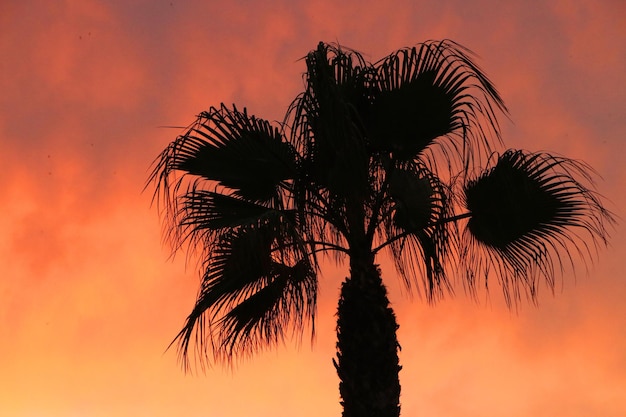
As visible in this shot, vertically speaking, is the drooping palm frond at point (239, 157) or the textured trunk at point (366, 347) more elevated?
the drooping palm frond at point (239, 157)

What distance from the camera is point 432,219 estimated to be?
8.34 metres

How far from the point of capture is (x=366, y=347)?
7414 millimetres

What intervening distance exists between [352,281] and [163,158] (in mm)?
1978

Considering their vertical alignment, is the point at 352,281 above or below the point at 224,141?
below

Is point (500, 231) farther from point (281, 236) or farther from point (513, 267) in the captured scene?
point (281, 236)

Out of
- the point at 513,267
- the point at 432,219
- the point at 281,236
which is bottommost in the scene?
the point at 281,236

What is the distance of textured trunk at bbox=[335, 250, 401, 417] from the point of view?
739 centimetres

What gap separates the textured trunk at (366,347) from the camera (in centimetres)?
739

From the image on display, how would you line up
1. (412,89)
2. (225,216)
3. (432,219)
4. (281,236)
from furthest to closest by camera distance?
(432,219)
(225,216)
(412,89)
(281,236)

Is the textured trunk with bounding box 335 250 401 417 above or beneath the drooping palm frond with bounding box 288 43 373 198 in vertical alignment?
beneath

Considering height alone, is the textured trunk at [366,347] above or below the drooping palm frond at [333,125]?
below

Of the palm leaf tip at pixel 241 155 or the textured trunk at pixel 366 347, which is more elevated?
the palm leaf tip at pixel 241 155

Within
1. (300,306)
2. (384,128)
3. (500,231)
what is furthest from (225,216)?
(500,231)

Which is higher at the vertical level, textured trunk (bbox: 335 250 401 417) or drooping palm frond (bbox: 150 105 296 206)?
drooping palm frond (bbox: 150 105 296 206)
